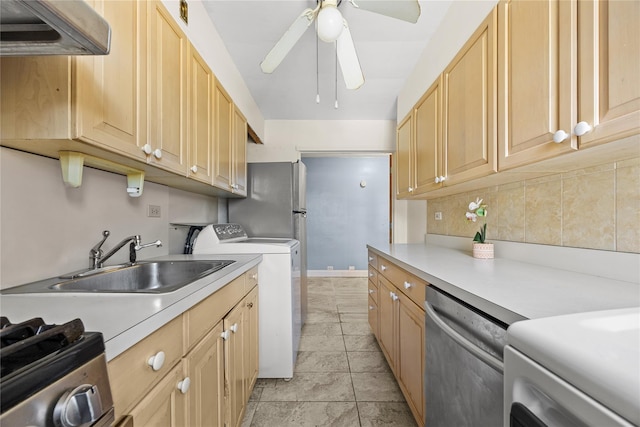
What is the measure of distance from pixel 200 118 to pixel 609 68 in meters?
1.74

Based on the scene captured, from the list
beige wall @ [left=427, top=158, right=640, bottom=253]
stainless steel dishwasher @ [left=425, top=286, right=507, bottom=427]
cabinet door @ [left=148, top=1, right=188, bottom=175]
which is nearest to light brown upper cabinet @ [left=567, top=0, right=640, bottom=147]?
beige wall @ [left=427, top=158, right=640, bottom=253]

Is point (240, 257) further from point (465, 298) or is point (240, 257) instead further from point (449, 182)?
point (449, 182)

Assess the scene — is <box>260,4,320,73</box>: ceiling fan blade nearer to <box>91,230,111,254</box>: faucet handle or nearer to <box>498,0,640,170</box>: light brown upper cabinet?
<box>498,0,640,170</box>: light brown upper cabinet

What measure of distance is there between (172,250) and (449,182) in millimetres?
1927

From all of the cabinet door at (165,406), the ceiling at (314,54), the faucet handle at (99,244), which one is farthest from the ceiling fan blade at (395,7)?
the cabinet door at (165,406)

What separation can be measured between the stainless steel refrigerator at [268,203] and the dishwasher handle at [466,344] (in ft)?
5.67

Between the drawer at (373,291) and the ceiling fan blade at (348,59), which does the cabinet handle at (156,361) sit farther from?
the drawer at (373,291)

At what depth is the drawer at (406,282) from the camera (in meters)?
1.24

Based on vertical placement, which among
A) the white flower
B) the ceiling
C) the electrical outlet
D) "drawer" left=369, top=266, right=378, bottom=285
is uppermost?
the ceiling

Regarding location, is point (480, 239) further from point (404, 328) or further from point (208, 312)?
point (208, 312)

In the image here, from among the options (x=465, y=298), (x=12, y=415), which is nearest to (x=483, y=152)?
(x=465, y=298)

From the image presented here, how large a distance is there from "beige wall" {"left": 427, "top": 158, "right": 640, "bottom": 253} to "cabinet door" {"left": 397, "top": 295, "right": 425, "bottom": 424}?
746 millimetres

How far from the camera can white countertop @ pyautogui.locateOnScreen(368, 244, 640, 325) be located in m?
0.68

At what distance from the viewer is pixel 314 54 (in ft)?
7.20
